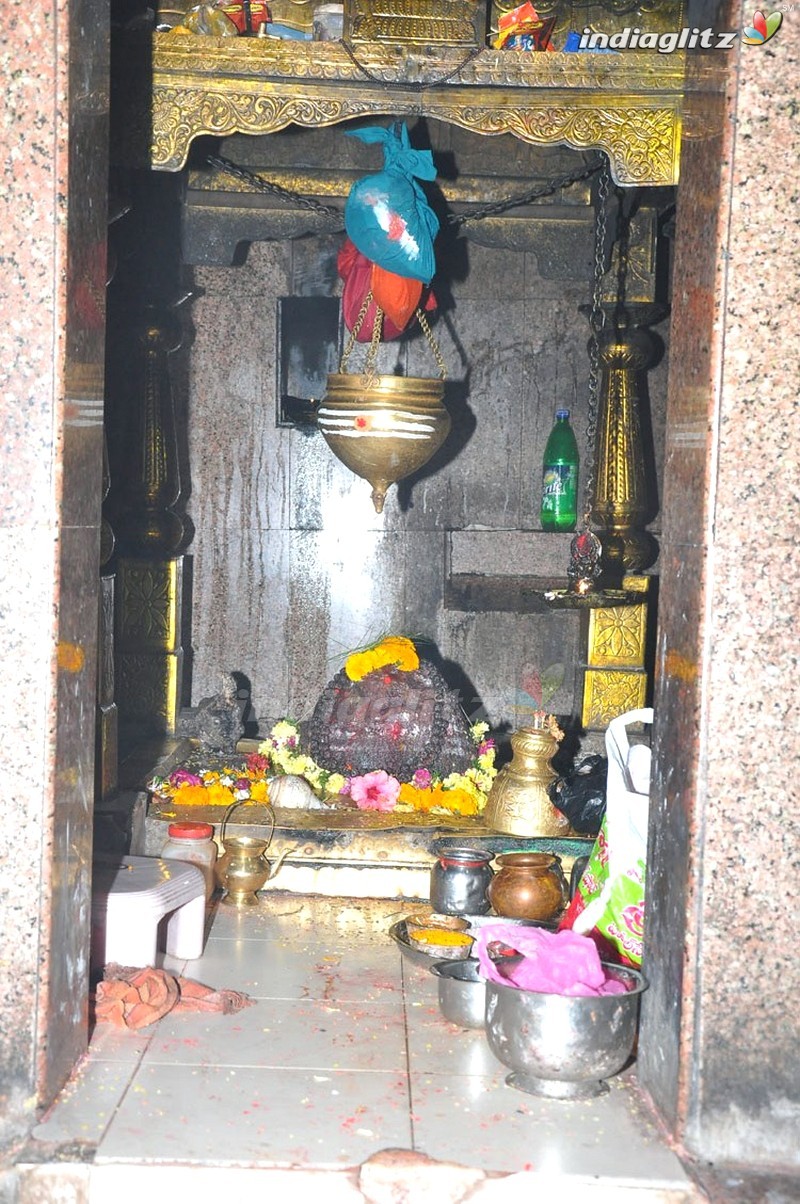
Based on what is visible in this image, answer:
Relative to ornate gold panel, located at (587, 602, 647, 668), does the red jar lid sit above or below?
below

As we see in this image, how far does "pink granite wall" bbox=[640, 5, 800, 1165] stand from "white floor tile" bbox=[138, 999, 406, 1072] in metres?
1.00

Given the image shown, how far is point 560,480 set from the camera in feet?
25.7

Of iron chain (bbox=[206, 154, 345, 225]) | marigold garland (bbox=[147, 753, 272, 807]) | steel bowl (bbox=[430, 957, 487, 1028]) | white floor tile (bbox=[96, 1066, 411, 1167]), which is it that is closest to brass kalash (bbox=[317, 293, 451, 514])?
iron chain (bbox=[206, 154, 345, 225])

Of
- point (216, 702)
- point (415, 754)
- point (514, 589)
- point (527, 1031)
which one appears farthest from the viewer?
point (514, 589)

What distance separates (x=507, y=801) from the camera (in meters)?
5.89

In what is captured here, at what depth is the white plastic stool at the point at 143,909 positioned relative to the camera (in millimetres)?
4488

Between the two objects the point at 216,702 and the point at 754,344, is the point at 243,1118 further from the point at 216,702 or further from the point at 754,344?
the point at 216,702

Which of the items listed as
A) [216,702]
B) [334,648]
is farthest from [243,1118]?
[334,648]

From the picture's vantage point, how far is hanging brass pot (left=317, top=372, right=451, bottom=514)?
5.95m

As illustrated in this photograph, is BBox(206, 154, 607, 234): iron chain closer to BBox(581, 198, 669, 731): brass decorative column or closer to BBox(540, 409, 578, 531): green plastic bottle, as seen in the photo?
BBox(581, 198, 669, 731): brass decorative column

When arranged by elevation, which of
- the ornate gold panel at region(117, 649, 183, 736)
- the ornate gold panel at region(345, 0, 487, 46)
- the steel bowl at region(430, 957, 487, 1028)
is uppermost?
the ornate gold panel at region(345, 0, 487, 46)

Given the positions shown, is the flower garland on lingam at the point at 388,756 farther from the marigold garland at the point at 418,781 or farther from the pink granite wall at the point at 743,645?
the pink granite wall at the point at 743,645

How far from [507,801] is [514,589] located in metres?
2.59

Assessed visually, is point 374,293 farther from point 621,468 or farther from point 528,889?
point 528,889
